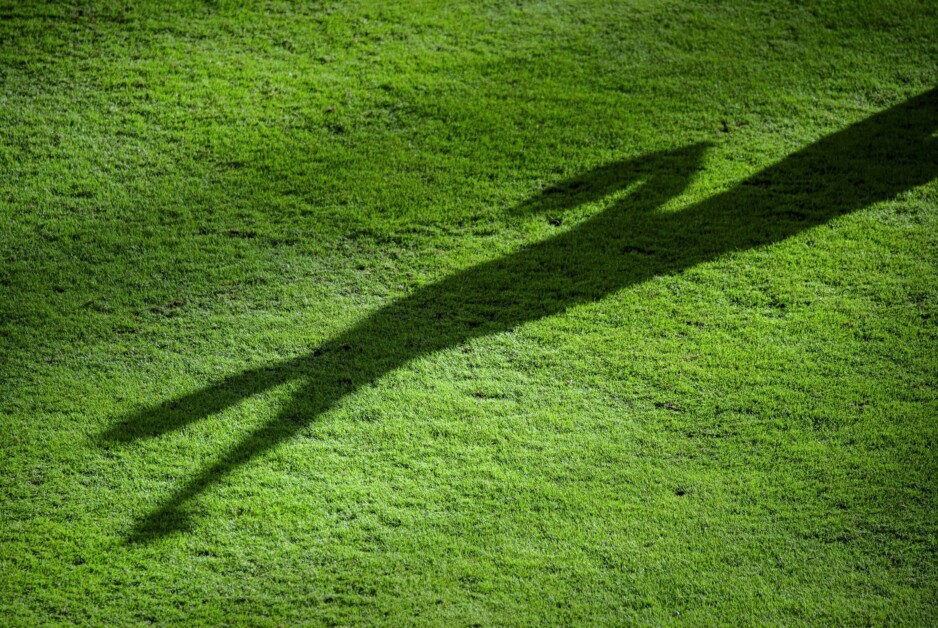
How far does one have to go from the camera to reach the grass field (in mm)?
4703

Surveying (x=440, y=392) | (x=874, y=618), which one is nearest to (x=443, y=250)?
(x=440, y=392)

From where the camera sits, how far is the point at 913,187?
296 inches

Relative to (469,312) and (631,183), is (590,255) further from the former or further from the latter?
(469,312)

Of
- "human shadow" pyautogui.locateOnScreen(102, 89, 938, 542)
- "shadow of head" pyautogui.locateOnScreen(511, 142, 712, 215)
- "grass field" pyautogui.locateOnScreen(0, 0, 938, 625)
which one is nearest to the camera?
"grass field" pyautogui.locateOnScreen(0, 0, 938, 625)

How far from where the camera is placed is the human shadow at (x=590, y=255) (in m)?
5.55

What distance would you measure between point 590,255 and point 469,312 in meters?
1.30

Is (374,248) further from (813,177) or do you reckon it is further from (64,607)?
(813,177)

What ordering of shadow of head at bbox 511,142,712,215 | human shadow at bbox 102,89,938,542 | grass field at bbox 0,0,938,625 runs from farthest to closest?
shadow of head at bbox 511,142,712,215 → human shadow at bbox 102,89,938,542 → grass field at bbox 0,0,938,625

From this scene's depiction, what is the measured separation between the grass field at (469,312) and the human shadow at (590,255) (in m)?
0.03

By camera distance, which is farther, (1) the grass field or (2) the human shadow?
(2) the human shadow

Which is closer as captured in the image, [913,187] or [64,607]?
[64,607]

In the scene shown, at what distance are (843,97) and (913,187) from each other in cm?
156

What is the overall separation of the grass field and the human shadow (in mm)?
33

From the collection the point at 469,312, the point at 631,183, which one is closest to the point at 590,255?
the point at 631,183
